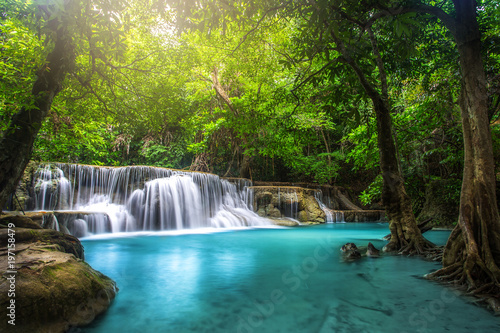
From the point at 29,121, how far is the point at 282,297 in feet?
15.1

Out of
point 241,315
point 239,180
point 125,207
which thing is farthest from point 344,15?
point 239,180

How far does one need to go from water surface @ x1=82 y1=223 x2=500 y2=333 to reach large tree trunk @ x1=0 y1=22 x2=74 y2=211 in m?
2.27

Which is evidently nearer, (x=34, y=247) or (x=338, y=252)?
(x=34, y=247)

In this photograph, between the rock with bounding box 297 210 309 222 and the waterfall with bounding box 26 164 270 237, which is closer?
the waterfall with bounding box 26 164 270 237

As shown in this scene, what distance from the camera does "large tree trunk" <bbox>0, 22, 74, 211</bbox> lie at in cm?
394

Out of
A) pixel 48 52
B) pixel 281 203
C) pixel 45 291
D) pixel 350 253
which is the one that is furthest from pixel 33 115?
pixel 281 203

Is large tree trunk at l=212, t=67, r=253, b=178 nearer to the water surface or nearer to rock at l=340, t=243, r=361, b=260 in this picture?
rock at l=340, t=243, r=361, b=260

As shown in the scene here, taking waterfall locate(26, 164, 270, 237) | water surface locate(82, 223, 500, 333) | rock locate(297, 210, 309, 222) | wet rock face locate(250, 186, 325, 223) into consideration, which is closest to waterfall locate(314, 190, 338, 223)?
wet rock face locate(250, 186, 325, 223)

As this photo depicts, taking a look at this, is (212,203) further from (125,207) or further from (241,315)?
(241,315)

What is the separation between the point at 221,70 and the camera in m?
18.1

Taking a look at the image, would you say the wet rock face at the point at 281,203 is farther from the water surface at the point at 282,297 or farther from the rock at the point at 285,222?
the water surface at the point at 282,297

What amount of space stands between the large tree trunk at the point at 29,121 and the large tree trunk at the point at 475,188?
19.2 feet

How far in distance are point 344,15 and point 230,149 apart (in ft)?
56.0

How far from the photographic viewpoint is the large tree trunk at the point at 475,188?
11.4 feet
